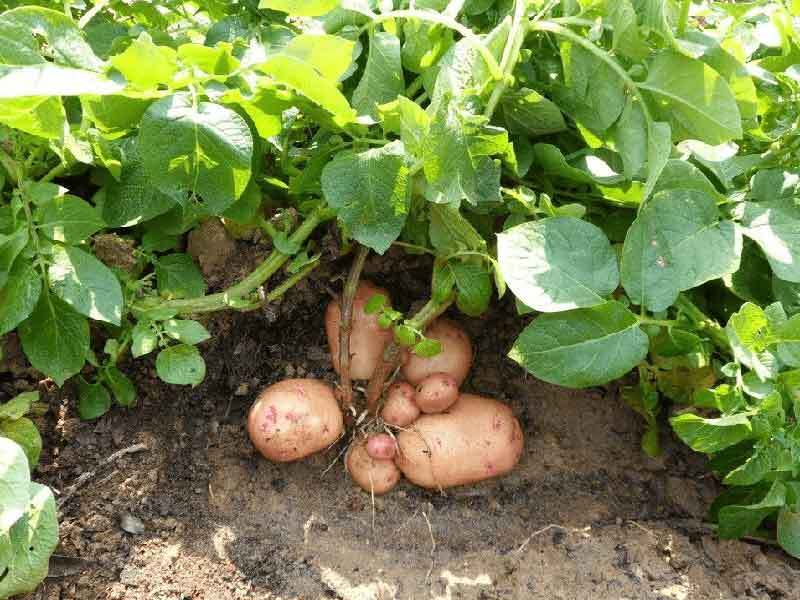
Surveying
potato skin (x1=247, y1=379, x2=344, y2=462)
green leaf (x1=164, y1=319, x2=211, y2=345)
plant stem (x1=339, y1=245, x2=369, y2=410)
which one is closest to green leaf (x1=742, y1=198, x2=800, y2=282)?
plant stem (x1=339, y1=245, x2=369, y2=410)

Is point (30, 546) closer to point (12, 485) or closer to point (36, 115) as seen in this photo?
point (12, 485)

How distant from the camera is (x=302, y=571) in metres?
1.38

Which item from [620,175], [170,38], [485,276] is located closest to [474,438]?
[485,276]

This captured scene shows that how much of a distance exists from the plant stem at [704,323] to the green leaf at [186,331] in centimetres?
80

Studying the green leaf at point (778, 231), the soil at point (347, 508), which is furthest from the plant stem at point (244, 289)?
the green leaf at point (778, 231)

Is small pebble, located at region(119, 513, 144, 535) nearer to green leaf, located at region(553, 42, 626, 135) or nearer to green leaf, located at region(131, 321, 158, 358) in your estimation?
green leaf, located at region(131, 321, 158, 358)

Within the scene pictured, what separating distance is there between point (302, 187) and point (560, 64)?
52cm

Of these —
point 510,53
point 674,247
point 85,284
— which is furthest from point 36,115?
point 674,247

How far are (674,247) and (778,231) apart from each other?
0.18 m

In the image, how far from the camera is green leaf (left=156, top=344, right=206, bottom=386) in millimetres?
1367

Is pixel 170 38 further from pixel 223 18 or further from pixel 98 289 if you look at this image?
pixel 98 289

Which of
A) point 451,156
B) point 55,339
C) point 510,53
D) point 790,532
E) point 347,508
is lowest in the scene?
point 347,508

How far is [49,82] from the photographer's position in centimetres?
112

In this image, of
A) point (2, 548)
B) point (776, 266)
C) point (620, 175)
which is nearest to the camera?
point (2, 548)
